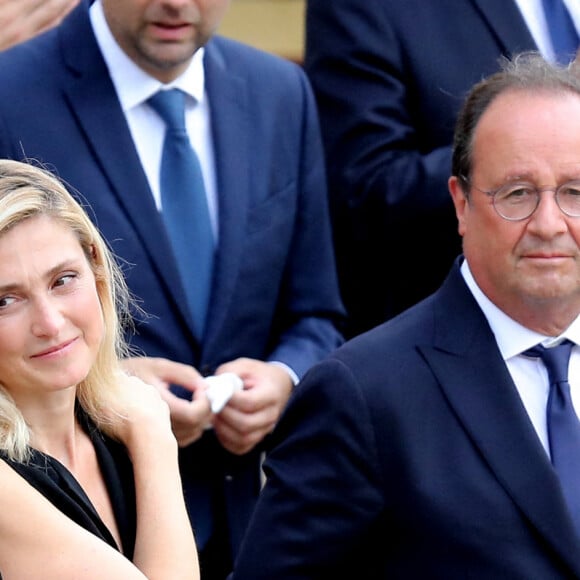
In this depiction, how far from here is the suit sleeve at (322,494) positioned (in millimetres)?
3414

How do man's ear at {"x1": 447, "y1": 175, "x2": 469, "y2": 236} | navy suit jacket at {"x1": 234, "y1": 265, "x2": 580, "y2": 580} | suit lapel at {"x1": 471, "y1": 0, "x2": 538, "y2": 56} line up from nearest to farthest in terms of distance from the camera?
navy suit jacket at {"x1": 234, "y1": 265, "x2": 580, "y2": 580}
man's ear at {"x1": 447, "y1": 175, "x2": 469, "y2": 236}
suit lapel at {"x1": 471, "y1": 0, "x2": 538, "y2": 56}

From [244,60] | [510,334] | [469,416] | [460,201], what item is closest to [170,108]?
[244,60]

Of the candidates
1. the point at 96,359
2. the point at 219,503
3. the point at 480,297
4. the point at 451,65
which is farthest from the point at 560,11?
the point at 96,359

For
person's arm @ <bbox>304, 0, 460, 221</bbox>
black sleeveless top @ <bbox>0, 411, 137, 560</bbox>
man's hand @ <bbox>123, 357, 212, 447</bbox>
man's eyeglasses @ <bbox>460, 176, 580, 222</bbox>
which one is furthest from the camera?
person's arm @ <bbox>304, 0, 460, 221</bbox>

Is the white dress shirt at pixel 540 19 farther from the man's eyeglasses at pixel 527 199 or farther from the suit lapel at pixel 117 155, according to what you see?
the suit lapel at pixel 117 155

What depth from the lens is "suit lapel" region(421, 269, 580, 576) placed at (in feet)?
11.0

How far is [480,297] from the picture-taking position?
12.0 feet

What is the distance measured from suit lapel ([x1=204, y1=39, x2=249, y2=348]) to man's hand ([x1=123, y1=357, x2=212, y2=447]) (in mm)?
154

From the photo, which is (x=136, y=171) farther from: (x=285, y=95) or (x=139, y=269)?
(x=285, y=95)

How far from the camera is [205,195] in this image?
13.7 feet

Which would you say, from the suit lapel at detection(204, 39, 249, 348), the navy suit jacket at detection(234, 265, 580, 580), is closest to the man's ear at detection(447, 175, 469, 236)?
the navy suit jacket at detection(234, 265, 580, 580)

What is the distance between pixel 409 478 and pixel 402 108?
1312 mm

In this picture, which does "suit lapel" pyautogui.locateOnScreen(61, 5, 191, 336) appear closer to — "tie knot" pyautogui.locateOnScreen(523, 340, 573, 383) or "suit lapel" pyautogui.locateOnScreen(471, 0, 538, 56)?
"tie knot" pyautogui.locateOnScreen(523, 340, 573, 383)

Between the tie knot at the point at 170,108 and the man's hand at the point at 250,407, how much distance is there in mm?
607
